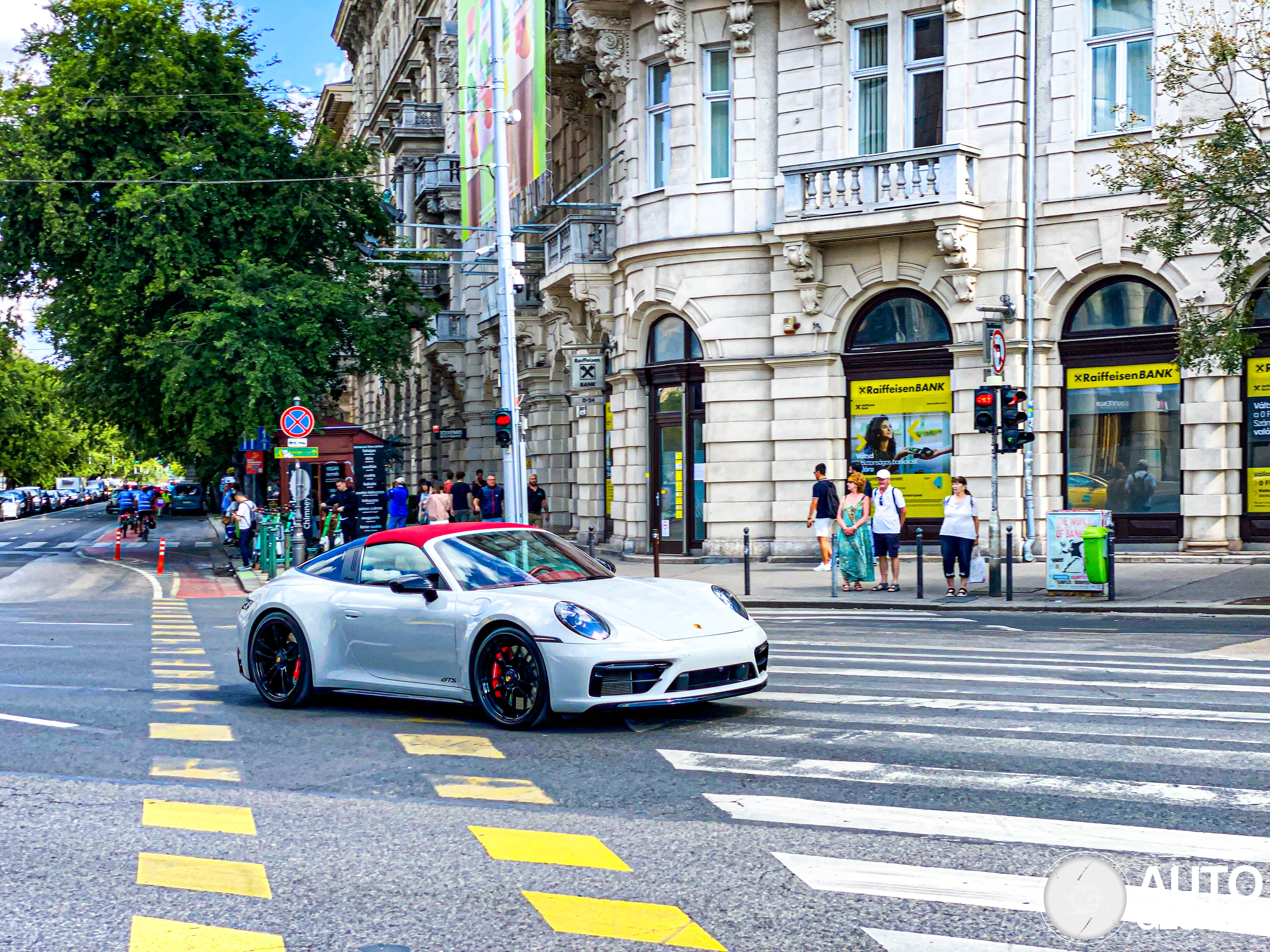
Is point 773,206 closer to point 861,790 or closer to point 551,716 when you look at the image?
point 551,716

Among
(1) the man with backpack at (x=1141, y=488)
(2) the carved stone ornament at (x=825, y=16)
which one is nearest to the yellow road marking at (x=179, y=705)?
(1) the man with backpack at (x=1141, y=488)

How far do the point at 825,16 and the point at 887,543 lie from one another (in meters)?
10.3

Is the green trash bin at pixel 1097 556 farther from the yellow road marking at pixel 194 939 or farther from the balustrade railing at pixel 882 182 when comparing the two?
the yellow road marking at pixel 194 939

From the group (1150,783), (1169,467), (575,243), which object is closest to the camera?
(1150,783)

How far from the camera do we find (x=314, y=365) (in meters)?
32.6

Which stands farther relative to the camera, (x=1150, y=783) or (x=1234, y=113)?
(x=1234, y=113)

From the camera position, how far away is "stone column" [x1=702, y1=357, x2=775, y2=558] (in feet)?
89.1

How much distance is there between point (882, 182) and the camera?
24.9 m

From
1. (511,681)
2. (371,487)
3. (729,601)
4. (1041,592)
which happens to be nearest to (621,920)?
(511,681)

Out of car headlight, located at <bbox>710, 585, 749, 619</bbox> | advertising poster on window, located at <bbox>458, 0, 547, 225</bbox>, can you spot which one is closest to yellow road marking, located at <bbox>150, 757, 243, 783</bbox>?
car headlight, located at <bbox>710, 585, 749, 619</bbox>

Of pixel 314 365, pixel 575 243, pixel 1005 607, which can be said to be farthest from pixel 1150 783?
pixel 314 365

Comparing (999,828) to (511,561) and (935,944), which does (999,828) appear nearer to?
(935,944)

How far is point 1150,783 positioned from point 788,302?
20.3m

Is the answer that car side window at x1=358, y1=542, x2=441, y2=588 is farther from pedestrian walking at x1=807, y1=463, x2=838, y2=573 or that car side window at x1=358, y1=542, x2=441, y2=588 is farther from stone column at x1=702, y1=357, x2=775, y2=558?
stone column at x1=702, y1=357, x2=775, y2=558
